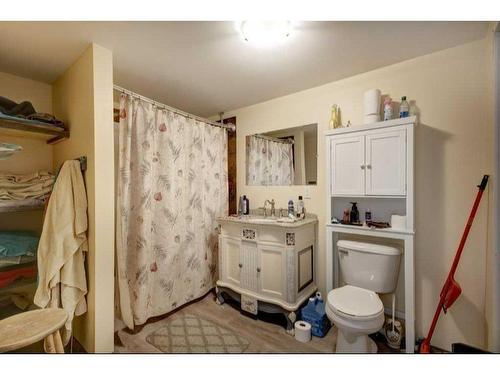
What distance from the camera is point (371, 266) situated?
153 centimetres

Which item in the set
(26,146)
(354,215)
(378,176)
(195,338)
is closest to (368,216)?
(354,215)

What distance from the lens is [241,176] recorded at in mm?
2518

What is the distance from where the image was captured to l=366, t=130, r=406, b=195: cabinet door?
1433mm

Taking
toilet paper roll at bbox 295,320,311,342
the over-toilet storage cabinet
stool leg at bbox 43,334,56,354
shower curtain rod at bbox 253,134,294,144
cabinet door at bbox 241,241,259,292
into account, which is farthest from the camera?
shower curtain rod at bbox 253,134,294,144

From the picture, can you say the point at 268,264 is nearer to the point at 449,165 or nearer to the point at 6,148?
the point at 449,165

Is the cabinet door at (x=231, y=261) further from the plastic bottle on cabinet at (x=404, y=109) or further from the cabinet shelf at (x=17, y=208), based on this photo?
the plastic bottle on cabinet at (x=404, y=109)

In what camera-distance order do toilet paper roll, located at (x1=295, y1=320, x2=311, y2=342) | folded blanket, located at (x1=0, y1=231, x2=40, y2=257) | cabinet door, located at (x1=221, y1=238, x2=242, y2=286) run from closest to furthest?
folded blanket, located at (x1=0, y1=231, x2=40, y2=257) → toilet paper roll, located at (x1=295, y1=320, x2=311, y2=342) → cabinet door, located at (x1=221, y1=238, x2=242, y2=286)

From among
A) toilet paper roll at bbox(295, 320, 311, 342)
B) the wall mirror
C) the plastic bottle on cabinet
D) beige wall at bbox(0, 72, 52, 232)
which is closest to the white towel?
beige wall at bbox(0, 72, 52, 232)

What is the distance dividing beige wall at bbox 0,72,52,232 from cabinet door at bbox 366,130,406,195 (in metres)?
2.46

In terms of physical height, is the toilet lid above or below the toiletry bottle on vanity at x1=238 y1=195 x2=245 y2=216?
below

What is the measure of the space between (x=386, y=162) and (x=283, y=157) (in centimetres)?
95

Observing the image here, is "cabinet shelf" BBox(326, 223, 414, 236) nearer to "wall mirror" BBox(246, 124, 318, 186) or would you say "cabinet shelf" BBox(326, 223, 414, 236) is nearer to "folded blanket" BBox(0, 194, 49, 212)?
"wall mirror" BBox(246, 124, 318, 186)

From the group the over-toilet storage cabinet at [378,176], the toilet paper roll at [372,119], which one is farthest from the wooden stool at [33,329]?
the toilet paper roll at [372,119]

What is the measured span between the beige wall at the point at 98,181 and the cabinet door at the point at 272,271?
1082 millimetres
